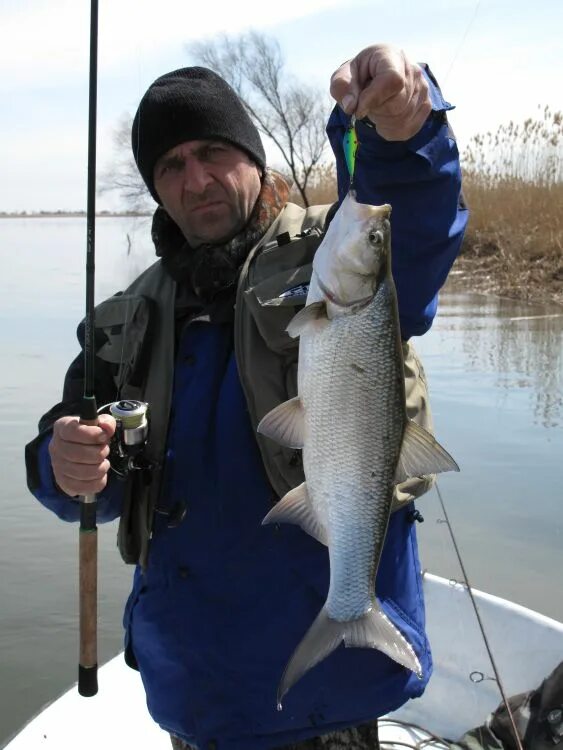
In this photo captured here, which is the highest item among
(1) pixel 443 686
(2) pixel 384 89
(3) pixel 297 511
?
(2) pixel 384 89

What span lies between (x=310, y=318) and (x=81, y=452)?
707 millimetres

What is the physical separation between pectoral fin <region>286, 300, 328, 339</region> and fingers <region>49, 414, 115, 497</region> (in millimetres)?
588

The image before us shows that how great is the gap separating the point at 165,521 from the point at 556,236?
1468 cm

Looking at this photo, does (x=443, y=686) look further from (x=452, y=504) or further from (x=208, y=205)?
(x=208, y=205)

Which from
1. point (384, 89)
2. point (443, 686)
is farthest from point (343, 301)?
point (443, 686)

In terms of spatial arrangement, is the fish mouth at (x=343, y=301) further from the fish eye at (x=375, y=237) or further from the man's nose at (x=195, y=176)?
the man's nose at (x=195, y=176)

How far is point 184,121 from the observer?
2.38 m

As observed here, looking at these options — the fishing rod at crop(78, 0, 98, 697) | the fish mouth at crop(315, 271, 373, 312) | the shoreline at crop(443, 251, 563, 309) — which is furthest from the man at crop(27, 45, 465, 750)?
the shoreline at crop(443, 251, 563, 309)

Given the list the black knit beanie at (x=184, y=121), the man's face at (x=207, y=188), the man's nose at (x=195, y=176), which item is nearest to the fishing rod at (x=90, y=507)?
the black knit beanie at (x=184, y=121)

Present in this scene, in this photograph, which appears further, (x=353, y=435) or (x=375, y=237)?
(x=353, y=435)

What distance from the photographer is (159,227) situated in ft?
8.23

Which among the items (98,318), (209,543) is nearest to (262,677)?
(209,543)

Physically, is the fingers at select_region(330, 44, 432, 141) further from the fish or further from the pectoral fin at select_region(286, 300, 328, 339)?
the pectoral fin at select_region(286, 300, 328, 339)

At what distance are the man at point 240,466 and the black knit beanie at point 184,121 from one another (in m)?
0.05
